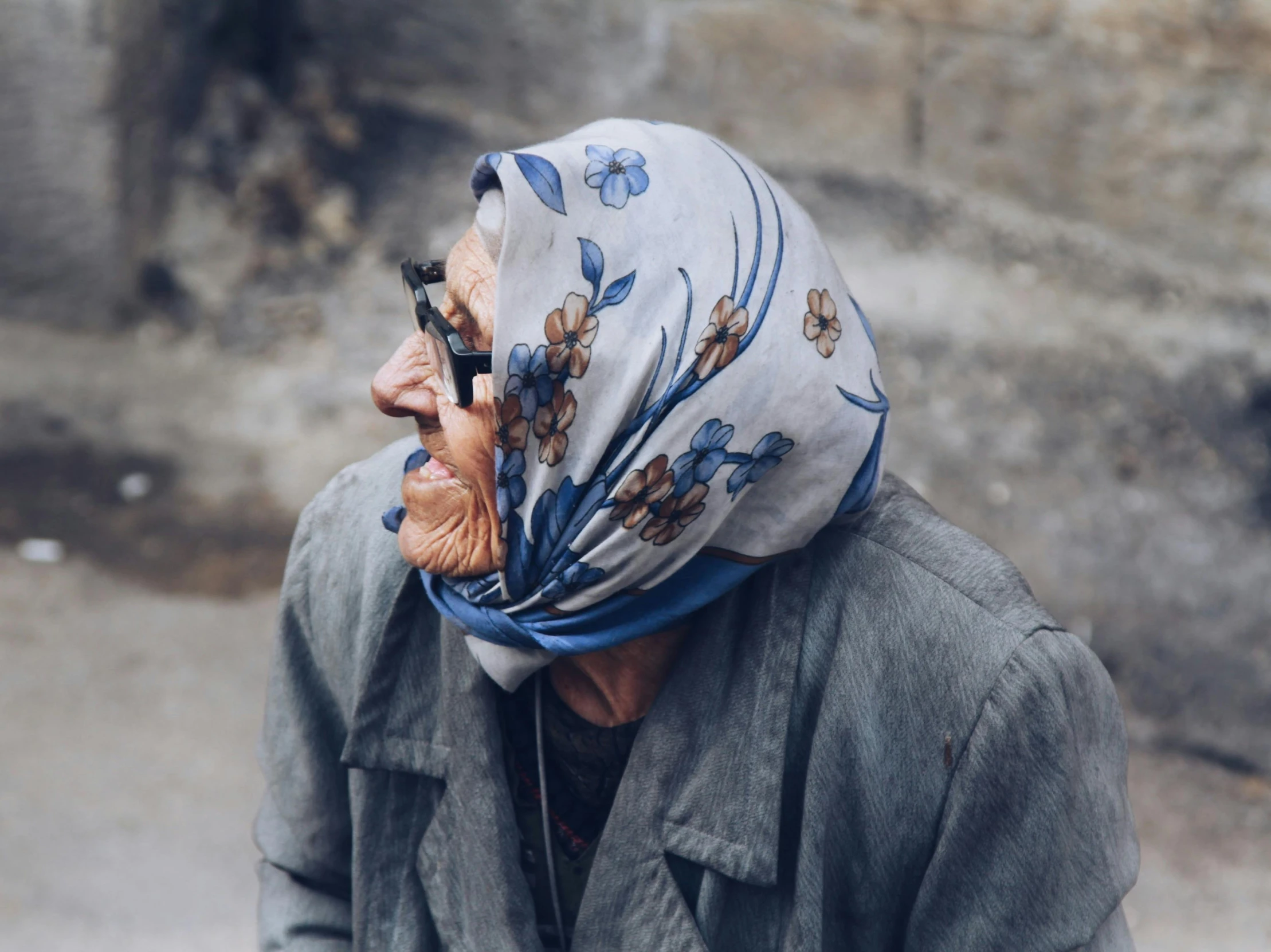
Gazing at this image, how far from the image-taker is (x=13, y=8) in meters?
4.77

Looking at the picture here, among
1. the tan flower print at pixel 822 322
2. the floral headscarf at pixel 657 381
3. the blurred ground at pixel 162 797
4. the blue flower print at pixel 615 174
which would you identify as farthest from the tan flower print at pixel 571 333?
the blurred ground at pixel 162 797

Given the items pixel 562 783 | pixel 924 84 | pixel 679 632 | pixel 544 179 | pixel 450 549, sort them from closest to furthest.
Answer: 1. pixel 544 179
2. pixel 450 549
3. pixel 679 632
4. pixel 562 783
5. pixel 924 84

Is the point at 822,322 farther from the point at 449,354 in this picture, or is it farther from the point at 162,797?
the point at 162,797

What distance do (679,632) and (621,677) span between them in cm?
9

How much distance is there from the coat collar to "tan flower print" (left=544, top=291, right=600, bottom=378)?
389 millimetres

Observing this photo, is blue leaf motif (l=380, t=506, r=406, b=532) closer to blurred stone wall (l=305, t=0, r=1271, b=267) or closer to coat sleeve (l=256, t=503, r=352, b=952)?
coat sleeve (l=256, t=503, r=352, b=952)

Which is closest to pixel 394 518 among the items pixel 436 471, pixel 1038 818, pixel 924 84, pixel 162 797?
pixel 436 471

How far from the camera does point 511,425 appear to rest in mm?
1339

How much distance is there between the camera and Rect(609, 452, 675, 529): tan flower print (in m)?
1.34

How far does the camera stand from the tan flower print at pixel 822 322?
1.36 metres

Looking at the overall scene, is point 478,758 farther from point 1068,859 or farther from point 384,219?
point 384,219

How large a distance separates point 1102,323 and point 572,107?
2.42 metres

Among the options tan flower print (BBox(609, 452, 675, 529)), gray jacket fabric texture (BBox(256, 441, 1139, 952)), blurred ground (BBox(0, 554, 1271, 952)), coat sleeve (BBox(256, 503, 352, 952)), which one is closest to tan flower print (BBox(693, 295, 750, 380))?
tan flower print (BBox(609, 452, 675, 529))

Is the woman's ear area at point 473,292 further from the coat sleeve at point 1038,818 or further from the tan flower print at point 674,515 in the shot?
the coat sleeve at point 1038,818
